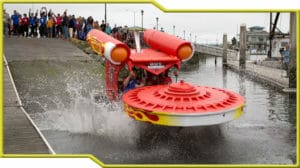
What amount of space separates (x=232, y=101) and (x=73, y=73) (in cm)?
459

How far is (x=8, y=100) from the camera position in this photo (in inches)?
242

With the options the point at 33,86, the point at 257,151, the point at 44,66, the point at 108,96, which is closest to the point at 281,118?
the point at 257,151

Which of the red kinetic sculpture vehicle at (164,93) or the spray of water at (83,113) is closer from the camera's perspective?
the red kinetic sculpture vehicle at (164,93)

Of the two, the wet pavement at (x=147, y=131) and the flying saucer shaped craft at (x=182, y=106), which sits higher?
the flying saucer shaped craft at (x=182, y=106)

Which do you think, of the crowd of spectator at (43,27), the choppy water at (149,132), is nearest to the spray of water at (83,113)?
the choppy water at (149,132)

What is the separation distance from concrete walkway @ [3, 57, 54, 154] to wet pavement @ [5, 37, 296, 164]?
17.2 inches

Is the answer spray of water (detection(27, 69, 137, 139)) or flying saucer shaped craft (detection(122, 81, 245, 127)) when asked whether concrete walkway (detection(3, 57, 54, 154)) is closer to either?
spray of water (detection(27, 69, 137, 139))

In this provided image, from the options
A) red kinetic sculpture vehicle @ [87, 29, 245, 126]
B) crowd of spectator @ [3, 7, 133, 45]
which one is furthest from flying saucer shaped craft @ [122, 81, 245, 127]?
crowd of spectator @ [3, 7, 133, 45]

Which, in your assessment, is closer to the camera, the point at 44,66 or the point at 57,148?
the point at 57,148

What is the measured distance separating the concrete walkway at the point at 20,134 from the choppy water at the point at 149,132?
1.47 ft

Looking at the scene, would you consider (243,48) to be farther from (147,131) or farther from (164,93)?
(164,93)

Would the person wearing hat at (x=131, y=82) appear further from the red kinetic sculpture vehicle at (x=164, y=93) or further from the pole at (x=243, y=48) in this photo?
the pole at (x=243, y=48)

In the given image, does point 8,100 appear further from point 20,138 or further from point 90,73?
point 90,73

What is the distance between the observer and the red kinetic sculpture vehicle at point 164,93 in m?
4.48
